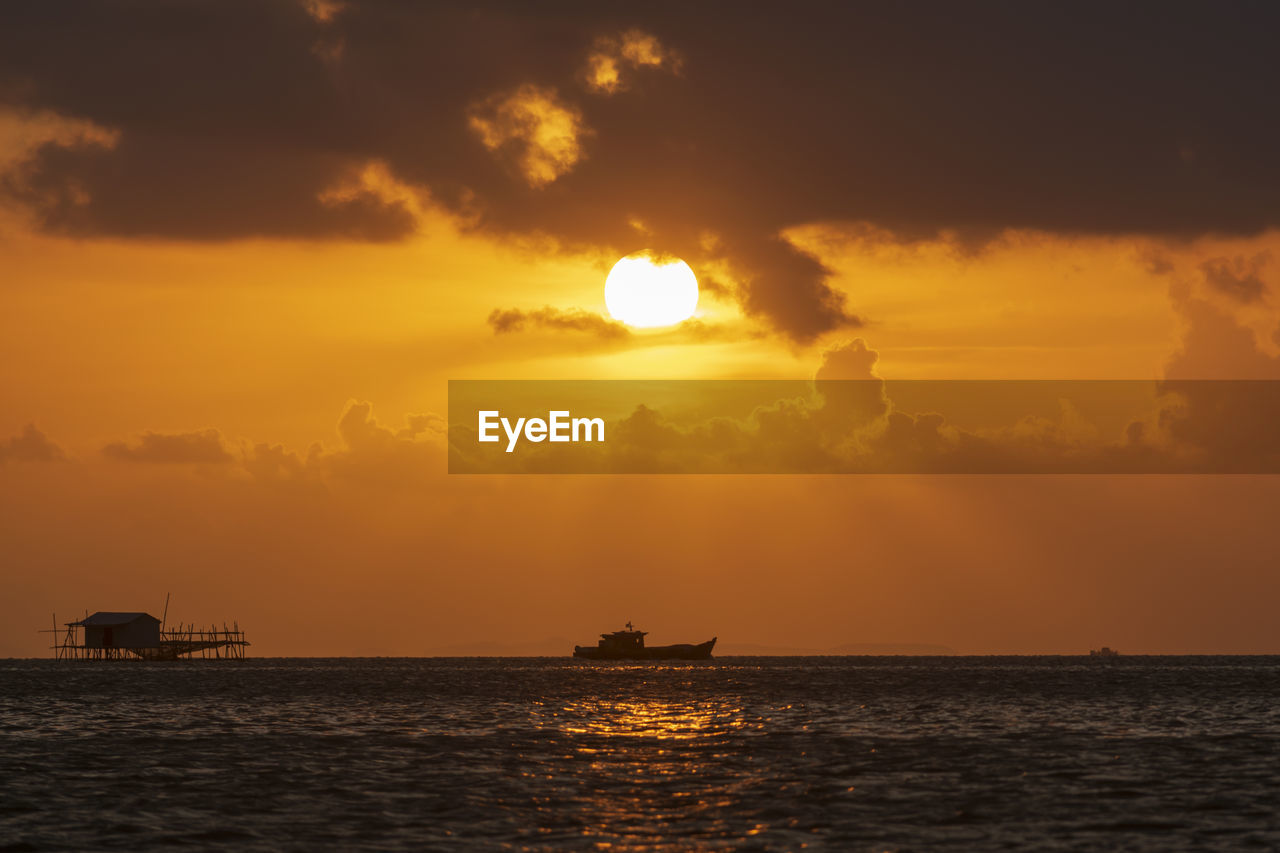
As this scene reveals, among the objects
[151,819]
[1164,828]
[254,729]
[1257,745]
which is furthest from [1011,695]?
[151,819]

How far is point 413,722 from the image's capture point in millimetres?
85562

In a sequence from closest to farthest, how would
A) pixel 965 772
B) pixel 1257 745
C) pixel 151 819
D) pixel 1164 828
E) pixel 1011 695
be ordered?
pixel 1164 828 < pixel 151 819 < pixel 965 772 < pixel 1257 745 < pixel 1011 695

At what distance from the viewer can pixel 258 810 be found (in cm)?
4591

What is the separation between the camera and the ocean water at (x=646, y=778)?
40656 mm

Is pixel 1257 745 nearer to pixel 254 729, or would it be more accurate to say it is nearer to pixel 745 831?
pixel 745 831

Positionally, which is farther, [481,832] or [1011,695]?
[1011,695]

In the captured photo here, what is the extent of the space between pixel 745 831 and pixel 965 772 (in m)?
16.3

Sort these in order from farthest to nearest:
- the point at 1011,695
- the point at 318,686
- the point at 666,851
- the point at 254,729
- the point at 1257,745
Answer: the point at 318,686, the point at 1011,695, the point at 254,729, the point at 1257,745, the point at 666,851

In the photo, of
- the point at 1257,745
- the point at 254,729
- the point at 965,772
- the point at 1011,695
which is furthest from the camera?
the point at 1011,695

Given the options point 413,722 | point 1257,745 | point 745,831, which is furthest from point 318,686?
point 745,831

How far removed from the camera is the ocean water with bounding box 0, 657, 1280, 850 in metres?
40.7

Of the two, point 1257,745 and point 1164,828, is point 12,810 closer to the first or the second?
point 1164,828

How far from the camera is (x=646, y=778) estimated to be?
53.9m

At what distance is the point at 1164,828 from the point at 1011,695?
8395cm
